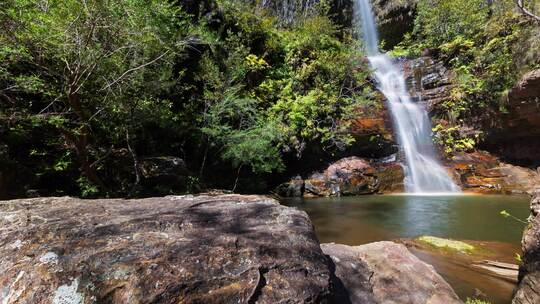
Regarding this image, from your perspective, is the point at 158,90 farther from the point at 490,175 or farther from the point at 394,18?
the point at 394,18

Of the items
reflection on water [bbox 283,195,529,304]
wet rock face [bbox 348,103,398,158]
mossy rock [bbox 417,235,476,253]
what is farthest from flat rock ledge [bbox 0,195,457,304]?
wet rock face [bbox 348,103,398,158]

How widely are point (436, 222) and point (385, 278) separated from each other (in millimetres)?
5797

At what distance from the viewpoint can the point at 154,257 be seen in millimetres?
1775

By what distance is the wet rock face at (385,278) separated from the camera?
2898 millimetres

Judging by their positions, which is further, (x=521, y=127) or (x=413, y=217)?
(x=521, y=127)

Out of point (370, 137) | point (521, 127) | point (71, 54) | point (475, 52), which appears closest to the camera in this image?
point (71, 54)

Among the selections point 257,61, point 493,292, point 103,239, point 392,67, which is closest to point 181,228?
point 103,239

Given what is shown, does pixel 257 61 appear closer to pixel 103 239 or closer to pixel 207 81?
pixel 207 81

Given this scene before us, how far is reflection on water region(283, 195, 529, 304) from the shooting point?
14.9 feet

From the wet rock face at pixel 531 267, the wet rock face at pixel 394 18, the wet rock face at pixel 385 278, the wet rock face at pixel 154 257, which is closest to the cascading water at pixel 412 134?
the wet rock face at pixel 394 18

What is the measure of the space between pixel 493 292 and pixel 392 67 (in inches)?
646

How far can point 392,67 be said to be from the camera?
18.5 m

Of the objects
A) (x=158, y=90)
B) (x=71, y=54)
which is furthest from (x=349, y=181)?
(x=71, y=54)

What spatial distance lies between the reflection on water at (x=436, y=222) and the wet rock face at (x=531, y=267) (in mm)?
609
